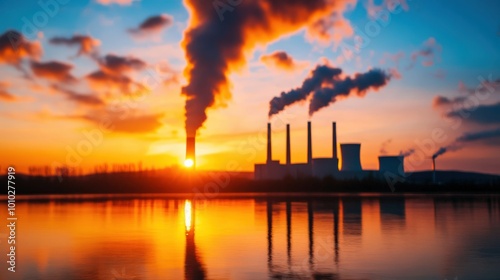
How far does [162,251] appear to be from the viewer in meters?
18.3

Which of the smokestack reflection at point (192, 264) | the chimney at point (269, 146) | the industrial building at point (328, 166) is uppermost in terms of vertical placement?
the chimney at point (269, 146)

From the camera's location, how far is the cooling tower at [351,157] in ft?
323

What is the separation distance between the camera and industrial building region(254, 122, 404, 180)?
100938 millimetres

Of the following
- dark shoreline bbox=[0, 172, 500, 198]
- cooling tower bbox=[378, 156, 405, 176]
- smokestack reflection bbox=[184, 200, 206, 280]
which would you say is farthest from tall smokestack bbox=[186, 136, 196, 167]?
smokestack reflection bbox=[184, 200, 206, 280]

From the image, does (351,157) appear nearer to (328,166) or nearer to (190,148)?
(328,166)

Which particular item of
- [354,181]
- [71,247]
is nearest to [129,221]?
[71,247]

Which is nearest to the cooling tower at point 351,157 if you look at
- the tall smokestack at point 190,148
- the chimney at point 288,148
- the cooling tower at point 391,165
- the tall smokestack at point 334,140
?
the tall smokestack at point 334,140

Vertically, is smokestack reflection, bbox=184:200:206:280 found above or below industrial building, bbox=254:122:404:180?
below

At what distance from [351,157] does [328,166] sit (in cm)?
469

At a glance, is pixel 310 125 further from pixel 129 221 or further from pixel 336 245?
pixel 336 245

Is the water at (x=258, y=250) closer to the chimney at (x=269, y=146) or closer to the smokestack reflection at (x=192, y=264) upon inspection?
the smokestack reflection at (x=192, y=264)

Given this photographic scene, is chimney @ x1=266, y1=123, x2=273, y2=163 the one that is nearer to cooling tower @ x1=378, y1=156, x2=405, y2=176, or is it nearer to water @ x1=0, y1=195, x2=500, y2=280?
cooling tower @ x1=378, y1=156, x2=405, y2=176

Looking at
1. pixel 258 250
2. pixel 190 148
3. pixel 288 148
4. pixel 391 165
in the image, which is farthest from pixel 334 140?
pixel 258 250

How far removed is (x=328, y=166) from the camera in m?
101
